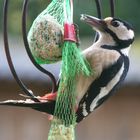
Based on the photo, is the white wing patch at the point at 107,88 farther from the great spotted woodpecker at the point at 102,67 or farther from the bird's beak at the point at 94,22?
the bird's beak at the point at 94,22

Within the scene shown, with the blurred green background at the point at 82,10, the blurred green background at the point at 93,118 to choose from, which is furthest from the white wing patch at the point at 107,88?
the blurred green background at the point at 82,10

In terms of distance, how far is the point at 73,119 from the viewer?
7.55 feet

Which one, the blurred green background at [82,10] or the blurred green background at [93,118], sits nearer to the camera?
the blurred green background at [93,118]

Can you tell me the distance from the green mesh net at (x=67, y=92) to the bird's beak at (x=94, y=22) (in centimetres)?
8

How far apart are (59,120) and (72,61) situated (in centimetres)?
18

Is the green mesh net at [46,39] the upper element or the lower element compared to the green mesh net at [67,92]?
upper

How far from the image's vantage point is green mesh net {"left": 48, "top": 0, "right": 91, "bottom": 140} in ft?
7.53

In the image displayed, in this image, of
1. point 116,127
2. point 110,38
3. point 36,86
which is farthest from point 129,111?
point 110,38

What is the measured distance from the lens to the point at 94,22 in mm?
2316

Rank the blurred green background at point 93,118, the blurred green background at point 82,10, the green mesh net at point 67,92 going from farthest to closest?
the blurred green background at point 82,10
the blurred green background at point 93,118
the green mesh net at point 67,92

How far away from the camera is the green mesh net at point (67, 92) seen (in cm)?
229

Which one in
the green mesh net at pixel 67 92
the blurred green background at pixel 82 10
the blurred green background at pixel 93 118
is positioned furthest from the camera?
the blurred green background at pixel 82 10

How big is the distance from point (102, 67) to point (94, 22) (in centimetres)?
14

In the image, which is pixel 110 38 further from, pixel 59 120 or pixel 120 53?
pixel 59 120
